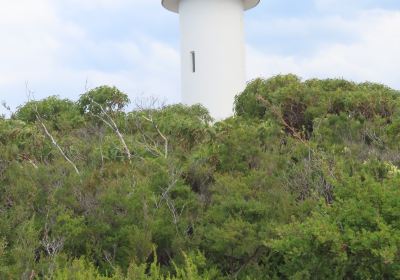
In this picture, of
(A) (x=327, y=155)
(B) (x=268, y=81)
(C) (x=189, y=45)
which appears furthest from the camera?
(C) (x=189, y=45)

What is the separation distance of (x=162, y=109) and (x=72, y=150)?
183 inches

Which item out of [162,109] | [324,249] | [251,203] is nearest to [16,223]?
[251,203]

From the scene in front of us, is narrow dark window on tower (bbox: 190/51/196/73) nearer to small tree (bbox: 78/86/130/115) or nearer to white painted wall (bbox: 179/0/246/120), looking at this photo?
white painted wall (bbox: 179/0/246/120)

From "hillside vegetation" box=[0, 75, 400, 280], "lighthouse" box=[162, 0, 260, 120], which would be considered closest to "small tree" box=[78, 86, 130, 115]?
"lighthouse" box=[162, 0, 260, 120]

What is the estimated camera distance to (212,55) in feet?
61.3

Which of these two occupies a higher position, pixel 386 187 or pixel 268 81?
pixel 268 81

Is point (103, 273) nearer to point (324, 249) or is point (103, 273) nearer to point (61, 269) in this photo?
point (61, 269)

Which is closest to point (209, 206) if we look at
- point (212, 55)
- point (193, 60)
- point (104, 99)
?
point (104, 99)

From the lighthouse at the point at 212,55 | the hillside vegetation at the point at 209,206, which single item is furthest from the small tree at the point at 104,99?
the hillside vegetation at the point at 209,206

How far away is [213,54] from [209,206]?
10.4 meters

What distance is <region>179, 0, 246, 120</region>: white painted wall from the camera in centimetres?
1853

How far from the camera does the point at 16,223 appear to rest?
27.6 feet

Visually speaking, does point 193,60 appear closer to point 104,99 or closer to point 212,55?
point 212,55

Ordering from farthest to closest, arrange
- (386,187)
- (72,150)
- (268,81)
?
(268,81), (72,150), (386,187)
